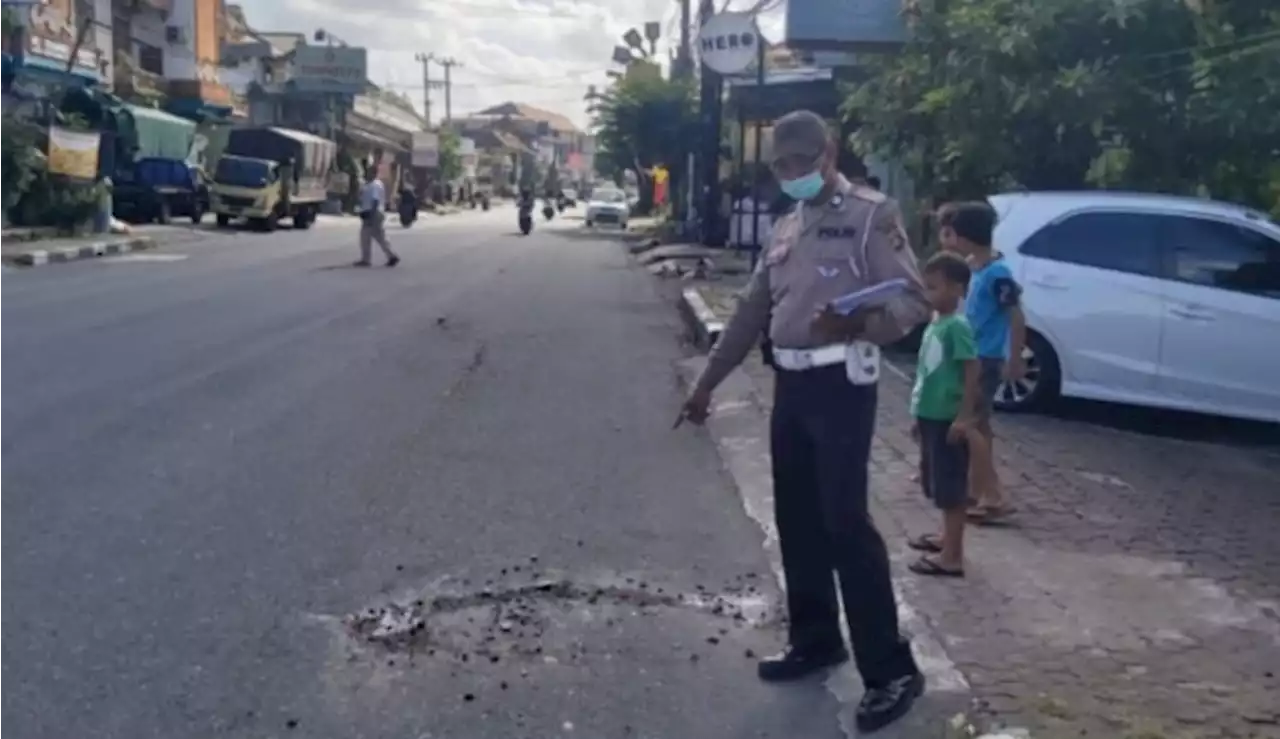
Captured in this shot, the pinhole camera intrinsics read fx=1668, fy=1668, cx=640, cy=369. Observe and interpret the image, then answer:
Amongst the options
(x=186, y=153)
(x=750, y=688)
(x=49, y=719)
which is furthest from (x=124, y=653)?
(x=186, y=153)

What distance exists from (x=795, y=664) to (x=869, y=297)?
138 cm

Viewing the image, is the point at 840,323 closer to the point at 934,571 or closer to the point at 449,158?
the point at 934,571

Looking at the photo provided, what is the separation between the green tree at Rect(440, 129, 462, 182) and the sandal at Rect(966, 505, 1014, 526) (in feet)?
299

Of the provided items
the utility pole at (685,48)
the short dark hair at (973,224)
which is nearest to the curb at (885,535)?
the short dark hair at (973,224)

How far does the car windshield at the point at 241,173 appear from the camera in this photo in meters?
43.6

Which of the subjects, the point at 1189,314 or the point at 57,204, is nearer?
the point at 1189,314

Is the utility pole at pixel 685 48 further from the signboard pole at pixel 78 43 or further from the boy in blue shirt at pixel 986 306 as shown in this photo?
the boy in blue shirt at pixel 986 306

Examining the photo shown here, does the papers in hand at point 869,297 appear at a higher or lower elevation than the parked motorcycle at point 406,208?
higher

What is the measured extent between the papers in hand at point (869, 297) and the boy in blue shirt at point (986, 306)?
2.38 meters

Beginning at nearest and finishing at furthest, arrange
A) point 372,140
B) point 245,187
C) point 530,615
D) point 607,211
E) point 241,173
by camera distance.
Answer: point 530,615
point 241,173
point 245,187
point 607,211
point 372,140

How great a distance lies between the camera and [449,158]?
101m

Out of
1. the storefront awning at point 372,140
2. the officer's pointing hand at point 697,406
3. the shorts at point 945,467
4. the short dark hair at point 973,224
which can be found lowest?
the shorts at point 945,467

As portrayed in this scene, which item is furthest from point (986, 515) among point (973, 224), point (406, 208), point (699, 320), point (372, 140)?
point (372, 140)

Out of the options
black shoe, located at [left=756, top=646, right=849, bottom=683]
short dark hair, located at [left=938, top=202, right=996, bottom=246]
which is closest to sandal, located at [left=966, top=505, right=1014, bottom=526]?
short dark hair, located at [left=938, top=202, right=996, bottom=246]
